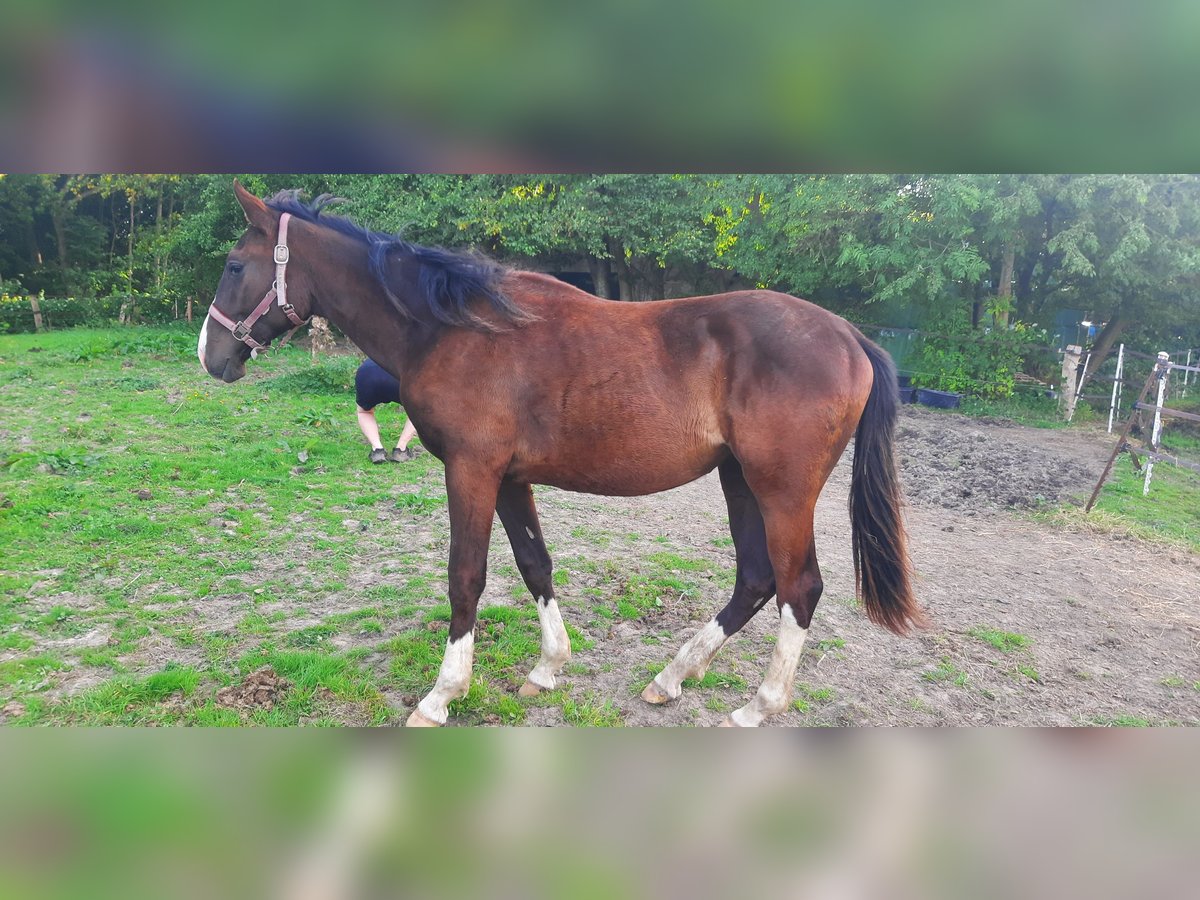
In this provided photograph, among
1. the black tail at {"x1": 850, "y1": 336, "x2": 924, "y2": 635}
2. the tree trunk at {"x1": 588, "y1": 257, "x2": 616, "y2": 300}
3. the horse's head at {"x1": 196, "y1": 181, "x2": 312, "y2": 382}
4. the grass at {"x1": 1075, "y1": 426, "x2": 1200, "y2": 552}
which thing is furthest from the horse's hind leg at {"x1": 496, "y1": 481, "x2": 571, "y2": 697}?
the tree trunk at {"x1": 588, "y1": 257, "x2": 616, "y2": 300}

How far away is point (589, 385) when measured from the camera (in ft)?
10.2

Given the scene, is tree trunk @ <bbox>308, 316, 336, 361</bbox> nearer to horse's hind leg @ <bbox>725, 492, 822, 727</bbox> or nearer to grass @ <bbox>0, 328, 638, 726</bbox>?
grass @ <bbox>0, 328, 638, 726</bbox>

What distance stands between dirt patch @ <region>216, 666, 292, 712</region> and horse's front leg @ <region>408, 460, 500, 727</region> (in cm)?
70

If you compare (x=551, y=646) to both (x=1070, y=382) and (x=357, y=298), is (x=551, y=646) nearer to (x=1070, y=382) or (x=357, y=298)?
(x=357, y=298)

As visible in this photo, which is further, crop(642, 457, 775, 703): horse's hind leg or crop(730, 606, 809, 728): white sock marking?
crop(642, 457, 775, 703): horse's hind leg

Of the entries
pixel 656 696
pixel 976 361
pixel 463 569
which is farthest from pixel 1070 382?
pixel 463 569

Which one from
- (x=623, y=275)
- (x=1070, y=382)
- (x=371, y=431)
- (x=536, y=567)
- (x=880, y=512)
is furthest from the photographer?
(x=623, y=275)

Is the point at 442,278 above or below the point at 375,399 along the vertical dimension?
above

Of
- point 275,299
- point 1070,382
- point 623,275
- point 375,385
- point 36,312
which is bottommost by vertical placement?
point 1070,382

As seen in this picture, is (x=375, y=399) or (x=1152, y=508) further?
(x=1152, y=508)

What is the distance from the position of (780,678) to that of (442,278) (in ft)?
7.94

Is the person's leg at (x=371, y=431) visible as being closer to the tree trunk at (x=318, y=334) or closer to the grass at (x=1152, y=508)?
the tree trunk at (x=318, y=334)

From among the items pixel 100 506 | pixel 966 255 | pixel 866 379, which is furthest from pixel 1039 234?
pixel 100 506

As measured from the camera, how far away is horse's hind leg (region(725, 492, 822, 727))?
306 cm
